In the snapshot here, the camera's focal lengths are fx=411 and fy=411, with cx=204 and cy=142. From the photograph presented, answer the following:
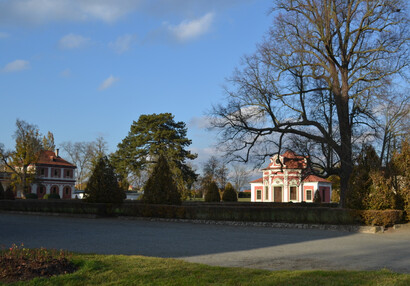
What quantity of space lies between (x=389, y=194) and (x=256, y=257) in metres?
13.6

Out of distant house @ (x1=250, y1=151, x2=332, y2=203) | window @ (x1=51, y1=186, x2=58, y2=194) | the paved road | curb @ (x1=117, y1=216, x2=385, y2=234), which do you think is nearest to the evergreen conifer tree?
curb @ (x1=117, y1=216, x2=385, y2=234)

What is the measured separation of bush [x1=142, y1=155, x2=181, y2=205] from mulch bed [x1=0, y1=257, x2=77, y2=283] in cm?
1948

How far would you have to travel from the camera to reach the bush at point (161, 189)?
27.2 metres

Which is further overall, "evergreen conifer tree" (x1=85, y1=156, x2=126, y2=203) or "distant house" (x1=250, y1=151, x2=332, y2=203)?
"distant house" (x1=250, y1=151, x2=332, y2=203)

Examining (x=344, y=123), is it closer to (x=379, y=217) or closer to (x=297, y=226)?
(x=379, y=217)

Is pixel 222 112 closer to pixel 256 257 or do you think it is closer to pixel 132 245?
pixel 132 245

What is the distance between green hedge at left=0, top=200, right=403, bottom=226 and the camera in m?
20.4

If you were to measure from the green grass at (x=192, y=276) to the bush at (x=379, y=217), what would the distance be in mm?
13076

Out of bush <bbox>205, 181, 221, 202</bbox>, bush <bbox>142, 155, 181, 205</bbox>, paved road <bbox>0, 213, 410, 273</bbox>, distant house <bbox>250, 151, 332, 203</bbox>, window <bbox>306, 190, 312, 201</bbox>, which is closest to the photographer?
paved road <bbox>0, 213, 410, 273</bbox>

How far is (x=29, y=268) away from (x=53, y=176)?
70963mm

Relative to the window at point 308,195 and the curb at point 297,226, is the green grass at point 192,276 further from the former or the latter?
the window at point 308,195

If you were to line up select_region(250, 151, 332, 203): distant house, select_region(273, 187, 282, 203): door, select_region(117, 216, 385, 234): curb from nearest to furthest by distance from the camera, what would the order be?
select_region(117, 216, 385, 234): curb → select_region(250, 151, 332, 203): distant house → select_region(273, 187, 282, 203): door

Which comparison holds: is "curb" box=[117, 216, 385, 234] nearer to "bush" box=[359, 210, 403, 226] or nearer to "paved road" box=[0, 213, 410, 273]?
"bush" box=[359, 210, 403, 226]

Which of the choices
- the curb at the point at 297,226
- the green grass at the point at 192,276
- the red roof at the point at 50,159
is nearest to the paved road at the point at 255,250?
the green grass at the point at 192,276
